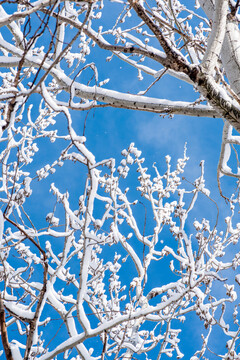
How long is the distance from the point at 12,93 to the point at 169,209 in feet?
16.7

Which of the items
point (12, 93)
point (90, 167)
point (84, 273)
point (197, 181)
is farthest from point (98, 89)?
point (197, 181)

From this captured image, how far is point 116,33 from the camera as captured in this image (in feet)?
13.4

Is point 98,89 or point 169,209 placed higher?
point 169,209

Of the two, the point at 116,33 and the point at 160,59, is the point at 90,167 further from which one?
the point at 116,33

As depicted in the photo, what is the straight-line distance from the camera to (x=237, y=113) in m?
1.78

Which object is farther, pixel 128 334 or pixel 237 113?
pixel 128 334

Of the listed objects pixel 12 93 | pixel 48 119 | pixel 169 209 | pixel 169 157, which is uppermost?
pixel 48 119

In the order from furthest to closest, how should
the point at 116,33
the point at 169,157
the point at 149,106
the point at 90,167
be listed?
the point at 169,157, the point at 116,33, the point at 149,106, the point at 90,167

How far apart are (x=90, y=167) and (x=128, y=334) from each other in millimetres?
4119

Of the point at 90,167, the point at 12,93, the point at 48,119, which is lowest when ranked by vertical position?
the point at 90,167

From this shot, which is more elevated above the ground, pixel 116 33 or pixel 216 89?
pixel 116 33

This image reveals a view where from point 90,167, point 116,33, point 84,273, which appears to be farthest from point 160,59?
point 116,33

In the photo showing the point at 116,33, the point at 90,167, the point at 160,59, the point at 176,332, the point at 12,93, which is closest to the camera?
the point at 12,93

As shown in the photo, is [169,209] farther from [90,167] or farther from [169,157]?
[90,167]
